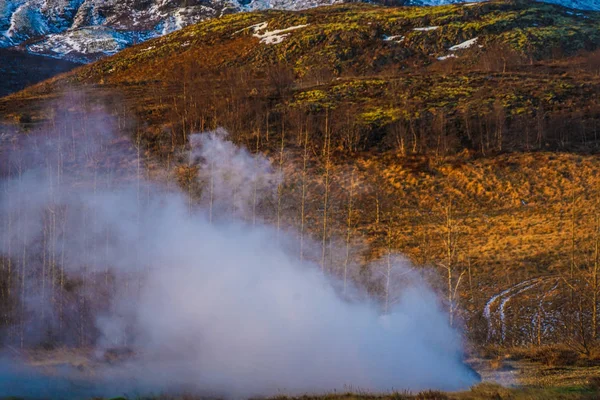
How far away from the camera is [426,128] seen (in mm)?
49562

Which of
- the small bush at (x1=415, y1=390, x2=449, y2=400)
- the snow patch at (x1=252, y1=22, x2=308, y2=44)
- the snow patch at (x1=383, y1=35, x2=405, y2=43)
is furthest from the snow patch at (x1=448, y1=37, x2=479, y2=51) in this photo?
the small bush at (x1=415, y1=390, x2=449, y2=400)

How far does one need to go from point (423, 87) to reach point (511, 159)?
1867 centimetres

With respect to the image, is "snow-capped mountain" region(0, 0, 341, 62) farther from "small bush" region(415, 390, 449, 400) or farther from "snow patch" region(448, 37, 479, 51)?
"small bush" region(415, 390, 449, 400)

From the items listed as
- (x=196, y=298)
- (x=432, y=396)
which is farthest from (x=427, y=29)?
(x=432, y=396)

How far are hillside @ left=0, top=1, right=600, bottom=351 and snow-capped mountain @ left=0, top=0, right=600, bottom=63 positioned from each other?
4823 cm

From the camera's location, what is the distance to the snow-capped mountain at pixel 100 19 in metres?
132

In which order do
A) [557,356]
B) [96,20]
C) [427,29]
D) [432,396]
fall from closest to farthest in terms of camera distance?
[432,396] < [557,356] < [427,29] < [96,20]

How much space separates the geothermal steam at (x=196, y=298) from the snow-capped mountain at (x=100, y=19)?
9326 cm

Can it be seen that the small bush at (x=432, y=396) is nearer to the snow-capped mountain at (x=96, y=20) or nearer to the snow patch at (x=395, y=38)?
the snow patch at (x=395, y=38)

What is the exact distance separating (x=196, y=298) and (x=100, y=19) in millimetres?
160216

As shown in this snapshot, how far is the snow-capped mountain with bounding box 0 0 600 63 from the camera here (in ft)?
432

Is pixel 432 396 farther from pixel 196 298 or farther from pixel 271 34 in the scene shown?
pixel 271 34

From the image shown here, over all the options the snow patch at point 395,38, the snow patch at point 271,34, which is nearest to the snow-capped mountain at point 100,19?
the snow patch at point 271,34

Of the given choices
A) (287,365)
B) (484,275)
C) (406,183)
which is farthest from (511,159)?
(287,365)
